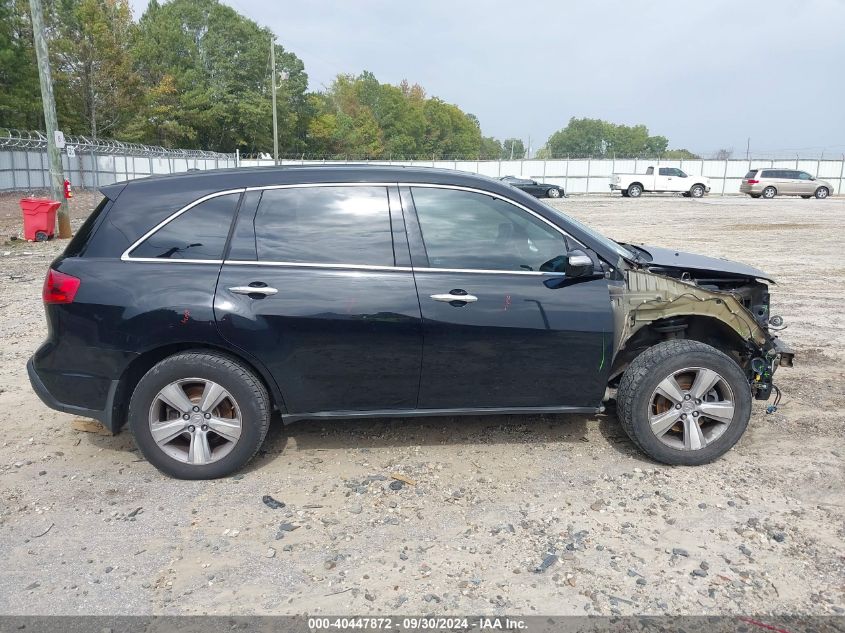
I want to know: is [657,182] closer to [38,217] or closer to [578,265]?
[38,217]

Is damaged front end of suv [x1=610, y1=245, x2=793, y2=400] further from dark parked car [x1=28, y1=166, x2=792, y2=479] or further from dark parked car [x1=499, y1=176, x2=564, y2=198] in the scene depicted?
dark parked car [x1=499, y1=176, x2=564, y2=198]

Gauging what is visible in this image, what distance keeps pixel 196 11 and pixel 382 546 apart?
79126 millimetres

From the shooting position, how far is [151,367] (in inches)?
148

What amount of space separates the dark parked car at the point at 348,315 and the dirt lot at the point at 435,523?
0.35m

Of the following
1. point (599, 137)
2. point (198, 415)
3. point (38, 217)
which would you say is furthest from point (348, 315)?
point (599, 137)

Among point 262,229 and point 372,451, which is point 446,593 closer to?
Answer: point 372,451

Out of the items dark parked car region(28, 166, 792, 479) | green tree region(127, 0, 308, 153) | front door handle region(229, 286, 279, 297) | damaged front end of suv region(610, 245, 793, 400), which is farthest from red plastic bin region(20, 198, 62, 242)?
green tree region(127, 0, 308, 153)

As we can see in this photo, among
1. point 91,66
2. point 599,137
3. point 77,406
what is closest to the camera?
point 77,406

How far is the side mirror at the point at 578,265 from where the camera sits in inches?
145

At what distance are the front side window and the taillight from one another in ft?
6.67

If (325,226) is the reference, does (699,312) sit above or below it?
below

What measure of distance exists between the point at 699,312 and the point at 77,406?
3.80 meters

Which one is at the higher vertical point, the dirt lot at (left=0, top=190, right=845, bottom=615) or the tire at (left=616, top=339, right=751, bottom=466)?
the tire at (left=616, top=339, right=751, bottom=466)

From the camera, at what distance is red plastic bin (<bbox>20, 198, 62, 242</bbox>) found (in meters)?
14.2
